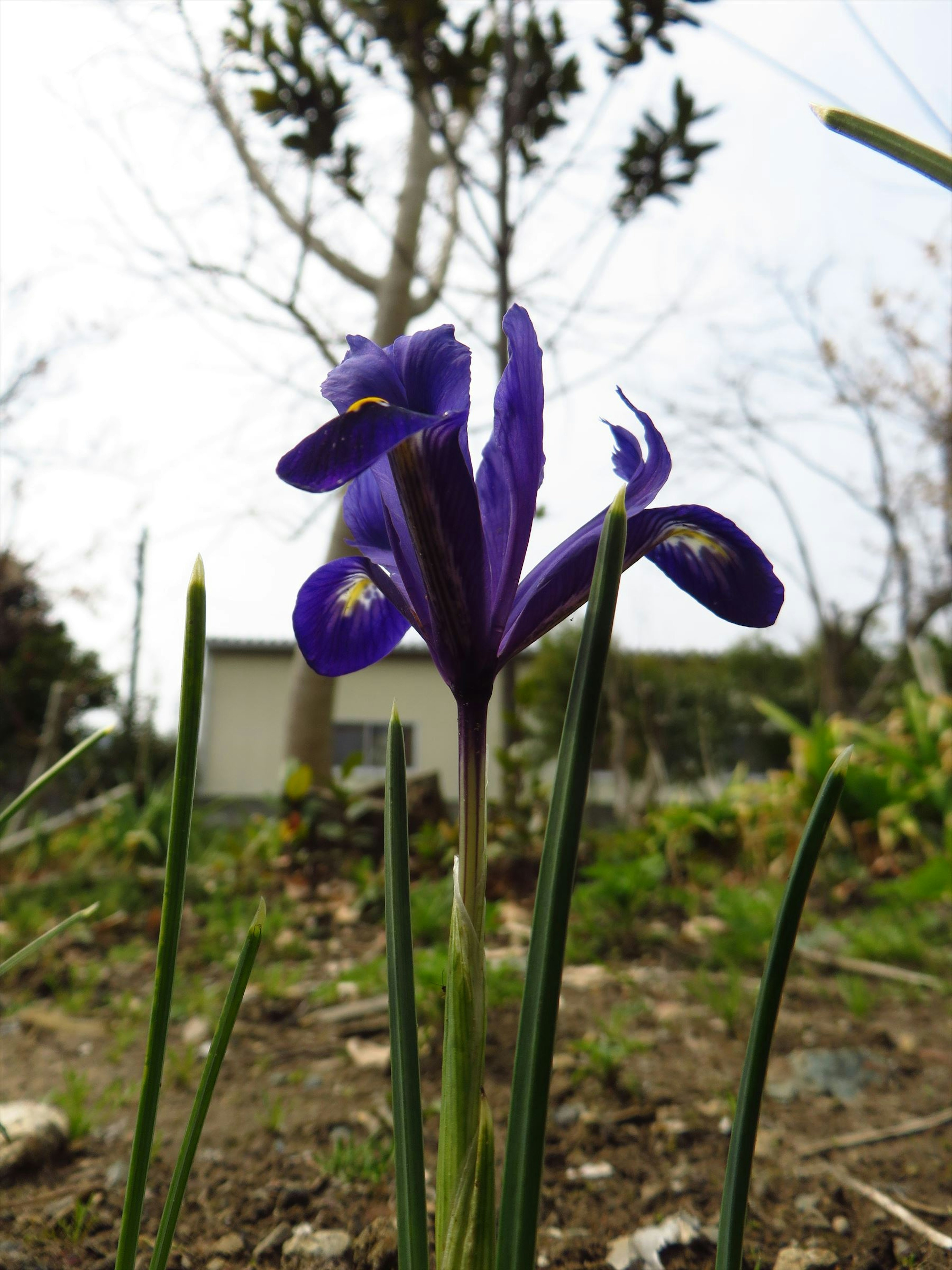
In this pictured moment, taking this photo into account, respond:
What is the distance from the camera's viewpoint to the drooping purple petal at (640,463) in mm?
853

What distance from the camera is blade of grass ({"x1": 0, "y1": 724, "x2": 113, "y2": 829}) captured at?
1.24m

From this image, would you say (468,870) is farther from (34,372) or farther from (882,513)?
(882,513)

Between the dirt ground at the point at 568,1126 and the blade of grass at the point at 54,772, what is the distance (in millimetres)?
626

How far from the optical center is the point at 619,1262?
1.33 metres

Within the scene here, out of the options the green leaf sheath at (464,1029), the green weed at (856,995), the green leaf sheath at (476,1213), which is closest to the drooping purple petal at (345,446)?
the green leaf sheath at (464,1029)

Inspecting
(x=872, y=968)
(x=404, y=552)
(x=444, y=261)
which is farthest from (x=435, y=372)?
(x=444, y=261)

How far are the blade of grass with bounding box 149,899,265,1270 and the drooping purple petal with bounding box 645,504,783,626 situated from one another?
0.49 m

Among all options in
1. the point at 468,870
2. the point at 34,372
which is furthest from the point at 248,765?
the point at 468,870

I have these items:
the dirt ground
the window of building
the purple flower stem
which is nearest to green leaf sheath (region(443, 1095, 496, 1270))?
the purple flower stem

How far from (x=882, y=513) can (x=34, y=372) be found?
39.5 ft

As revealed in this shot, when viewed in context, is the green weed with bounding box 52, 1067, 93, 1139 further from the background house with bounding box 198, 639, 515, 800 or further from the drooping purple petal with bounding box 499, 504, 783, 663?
the background house with bounding box 198, 639, 515, 800

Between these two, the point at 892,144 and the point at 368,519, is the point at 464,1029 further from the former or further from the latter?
the point at 892,144

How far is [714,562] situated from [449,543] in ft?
0.91

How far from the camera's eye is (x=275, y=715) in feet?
56.9
